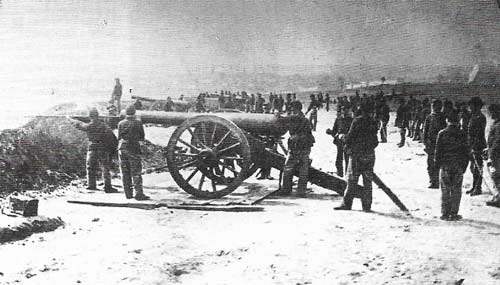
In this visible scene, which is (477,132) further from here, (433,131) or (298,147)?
(298,147)

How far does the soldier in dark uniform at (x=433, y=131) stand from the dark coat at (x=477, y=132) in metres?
0.85

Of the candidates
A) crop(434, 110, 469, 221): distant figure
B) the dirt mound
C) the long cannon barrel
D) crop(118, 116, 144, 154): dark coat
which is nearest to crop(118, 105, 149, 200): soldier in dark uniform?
crop(118, 116, 144, 154): dark coat

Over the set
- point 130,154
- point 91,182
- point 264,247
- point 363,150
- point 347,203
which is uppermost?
point 363,150

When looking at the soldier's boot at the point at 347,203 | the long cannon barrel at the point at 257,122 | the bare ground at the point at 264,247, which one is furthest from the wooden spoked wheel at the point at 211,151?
the soldier's boot at the point at 347,203

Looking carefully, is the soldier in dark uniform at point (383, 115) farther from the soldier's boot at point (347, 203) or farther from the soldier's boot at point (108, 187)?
the soldier's boot at point (108, 187)

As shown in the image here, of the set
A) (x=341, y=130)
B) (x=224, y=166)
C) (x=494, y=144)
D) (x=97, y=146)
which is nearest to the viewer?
(x=494, y=144)

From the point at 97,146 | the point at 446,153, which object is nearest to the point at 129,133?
the point at 97,146

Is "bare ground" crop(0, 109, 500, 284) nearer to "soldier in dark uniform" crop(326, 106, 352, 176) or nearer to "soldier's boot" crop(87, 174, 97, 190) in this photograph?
"soldier's boot" crop(87, 174, 97, 190)

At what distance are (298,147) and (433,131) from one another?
8.51 feet

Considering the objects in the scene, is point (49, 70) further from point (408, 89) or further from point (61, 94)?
point (408, 89)

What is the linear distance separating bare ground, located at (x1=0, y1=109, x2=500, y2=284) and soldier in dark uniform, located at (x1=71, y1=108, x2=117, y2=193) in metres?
1.18

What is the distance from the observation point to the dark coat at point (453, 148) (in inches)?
240

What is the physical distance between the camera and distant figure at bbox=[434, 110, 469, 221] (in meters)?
6.08

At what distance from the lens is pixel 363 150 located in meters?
6.47
